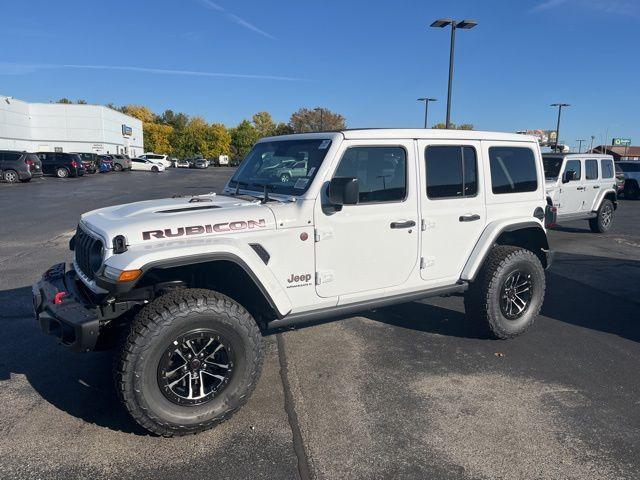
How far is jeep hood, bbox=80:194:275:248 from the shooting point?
3.19 m

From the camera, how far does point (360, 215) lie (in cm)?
389

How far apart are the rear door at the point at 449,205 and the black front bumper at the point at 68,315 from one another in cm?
265

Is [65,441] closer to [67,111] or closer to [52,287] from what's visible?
[52,287]

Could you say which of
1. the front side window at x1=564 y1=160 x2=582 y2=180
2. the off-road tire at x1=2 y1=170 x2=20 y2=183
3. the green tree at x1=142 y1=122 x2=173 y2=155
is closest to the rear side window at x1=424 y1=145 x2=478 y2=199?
the front side window at x1=564 y1=160 x2=582 y2=180

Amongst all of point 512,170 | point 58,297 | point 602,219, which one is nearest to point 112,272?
point 58,297

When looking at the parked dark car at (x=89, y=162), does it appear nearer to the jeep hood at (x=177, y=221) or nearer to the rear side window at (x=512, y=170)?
the jeep hood at (x=177, y=221)

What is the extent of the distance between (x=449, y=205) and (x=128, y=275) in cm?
278

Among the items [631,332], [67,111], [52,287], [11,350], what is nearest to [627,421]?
[631,332]

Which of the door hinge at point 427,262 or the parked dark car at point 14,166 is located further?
the parked dark car at point 14,166

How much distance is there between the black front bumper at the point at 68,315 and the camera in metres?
3.04

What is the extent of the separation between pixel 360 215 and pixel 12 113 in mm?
61494

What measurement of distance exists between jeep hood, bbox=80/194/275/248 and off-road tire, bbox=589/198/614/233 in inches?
459

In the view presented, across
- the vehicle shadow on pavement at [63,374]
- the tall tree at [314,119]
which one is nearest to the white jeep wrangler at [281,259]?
the vehicle shadow on pavement at [63,374]

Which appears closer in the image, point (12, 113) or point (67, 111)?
point (12, 113)
